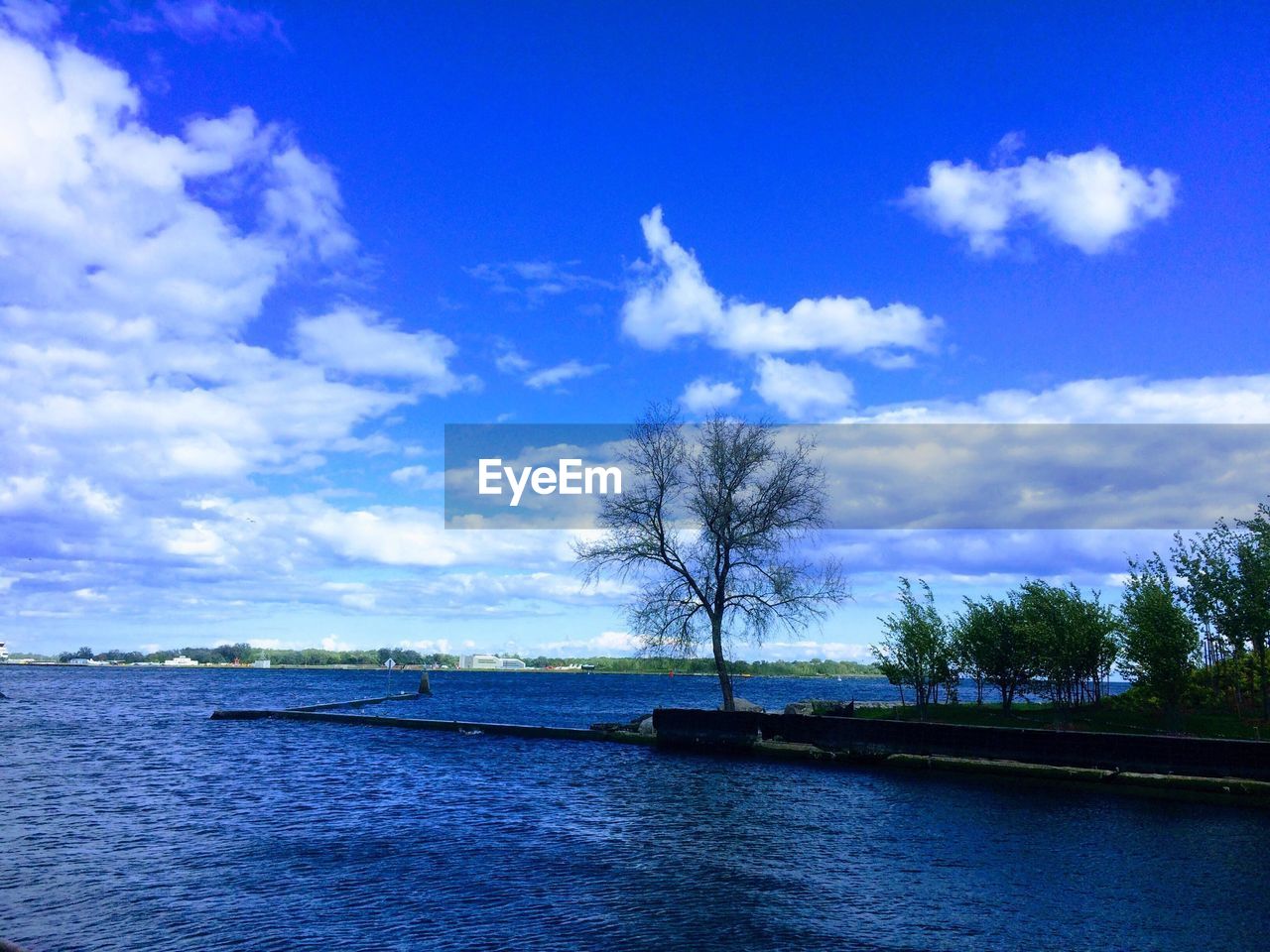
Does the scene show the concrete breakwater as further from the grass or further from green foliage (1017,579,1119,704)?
green foliage (1017,579,1119,704)

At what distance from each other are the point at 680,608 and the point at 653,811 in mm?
18534

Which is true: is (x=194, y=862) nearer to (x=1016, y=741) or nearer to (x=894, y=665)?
(x=1016, y=741)

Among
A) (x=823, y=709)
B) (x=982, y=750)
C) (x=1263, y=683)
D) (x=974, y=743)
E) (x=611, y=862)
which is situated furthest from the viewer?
(x=823, y=709)

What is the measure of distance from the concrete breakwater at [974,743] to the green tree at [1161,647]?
38.9 feet

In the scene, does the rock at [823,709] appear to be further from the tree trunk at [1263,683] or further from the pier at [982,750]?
the tree trunk at [1263,683]

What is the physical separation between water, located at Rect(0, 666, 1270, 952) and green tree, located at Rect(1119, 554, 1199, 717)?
14.5 meters

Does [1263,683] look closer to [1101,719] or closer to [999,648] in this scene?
[1101,719]

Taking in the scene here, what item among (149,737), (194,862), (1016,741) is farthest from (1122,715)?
(149,737)

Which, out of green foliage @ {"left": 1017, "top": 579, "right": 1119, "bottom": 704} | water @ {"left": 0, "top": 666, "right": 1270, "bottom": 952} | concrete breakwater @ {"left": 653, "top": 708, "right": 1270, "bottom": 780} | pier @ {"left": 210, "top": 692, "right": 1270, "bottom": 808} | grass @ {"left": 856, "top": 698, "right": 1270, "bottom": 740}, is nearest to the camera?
water @ {"left": 0, "top": 666, "right": 1270, "bottom": 952}

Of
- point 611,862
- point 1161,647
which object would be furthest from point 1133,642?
point 611,862

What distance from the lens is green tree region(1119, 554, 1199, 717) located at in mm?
42219

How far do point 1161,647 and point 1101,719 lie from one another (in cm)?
838

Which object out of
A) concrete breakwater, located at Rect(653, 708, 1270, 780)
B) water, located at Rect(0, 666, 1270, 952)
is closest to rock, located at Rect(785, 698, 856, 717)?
concrete breakwater, located at Rect(653, 708, 1270, 780)

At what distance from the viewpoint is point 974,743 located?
36344 mm
